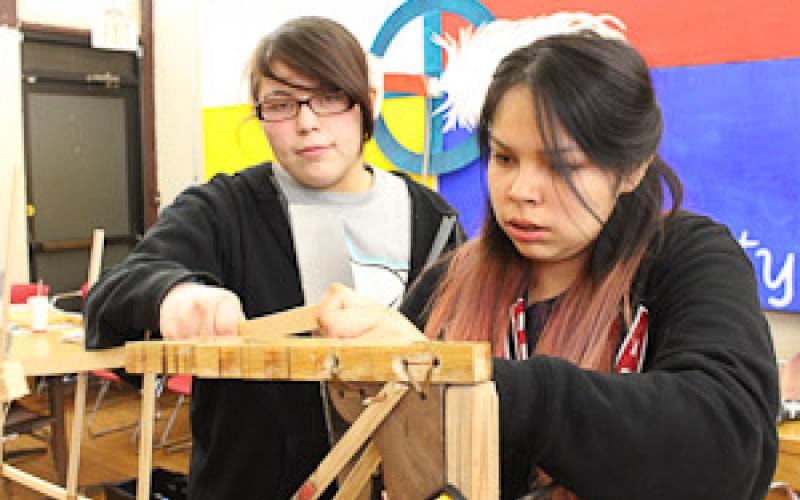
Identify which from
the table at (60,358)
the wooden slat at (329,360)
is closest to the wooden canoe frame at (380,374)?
the wooden slat at (329,360)

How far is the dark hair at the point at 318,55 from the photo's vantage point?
122cm

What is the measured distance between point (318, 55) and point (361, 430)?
740 mm

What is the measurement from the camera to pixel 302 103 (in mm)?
1246

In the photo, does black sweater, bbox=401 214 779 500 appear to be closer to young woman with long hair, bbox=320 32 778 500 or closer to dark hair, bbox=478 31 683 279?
young woman with long hair, bbox=320 32 778 500

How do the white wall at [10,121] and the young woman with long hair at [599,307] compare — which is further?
the white wall at [10,121]

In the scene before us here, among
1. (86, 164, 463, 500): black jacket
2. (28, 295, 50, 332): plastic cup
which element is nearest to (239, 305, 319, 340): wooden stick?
(86, 164, 463, 500): black jacket

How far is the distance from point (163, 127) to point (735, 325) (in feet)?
19.1

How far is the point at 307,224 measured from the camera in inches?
51.8

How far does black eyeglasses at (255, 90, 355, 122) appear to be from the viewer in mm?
1249

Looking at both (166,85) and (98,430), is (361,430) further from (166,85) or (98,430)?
(166,85)

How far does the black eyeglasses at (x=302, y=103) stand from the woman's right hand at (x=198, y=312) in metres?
0.41

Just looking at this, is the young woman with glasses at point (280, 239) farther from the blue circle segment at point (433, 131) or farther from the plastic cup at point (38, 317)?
the plastic cup at point (38, 317)

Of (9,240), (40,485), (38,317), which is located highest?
(9,240)

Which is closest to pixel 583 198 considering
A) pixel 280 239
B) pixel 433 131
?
pixel 280 239
